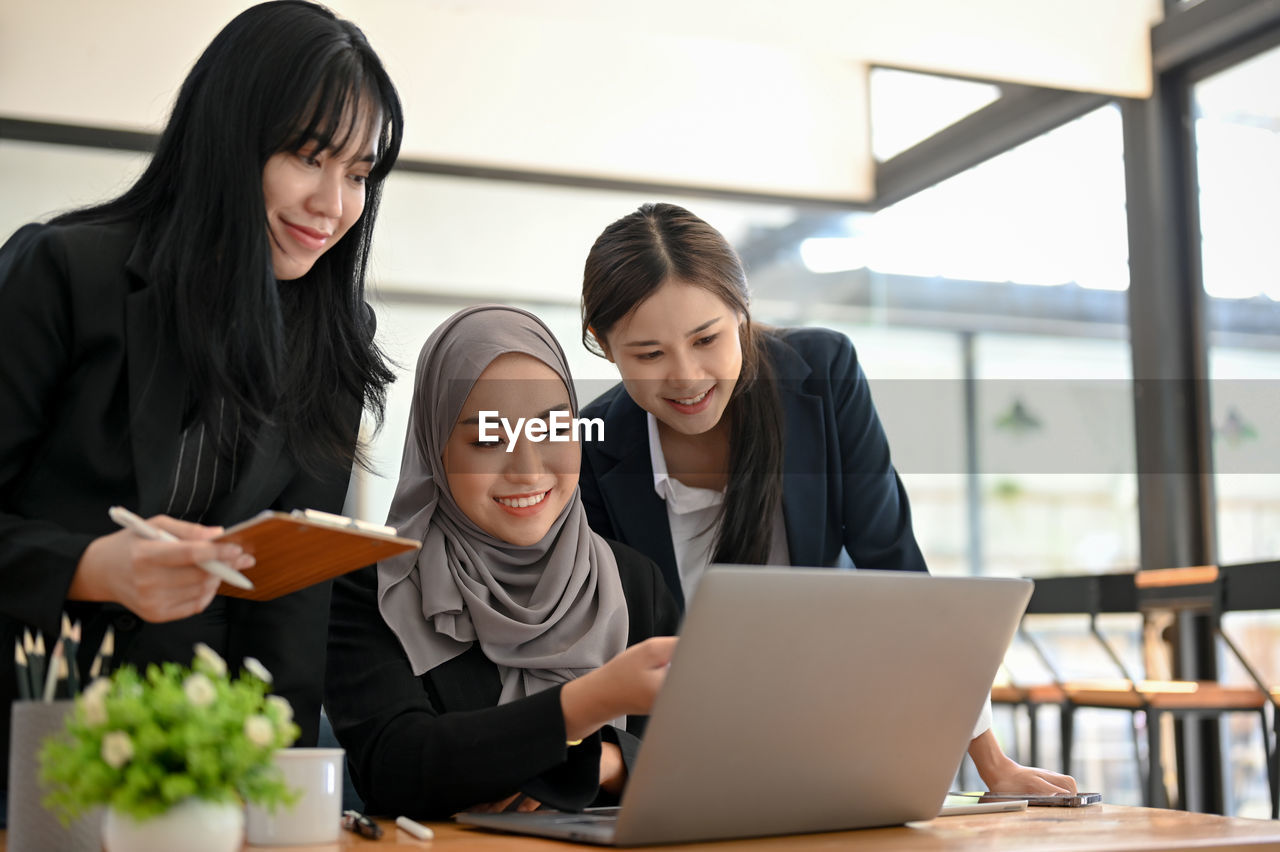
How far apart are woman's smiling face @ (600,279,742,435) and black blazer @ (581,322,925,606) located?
96mm

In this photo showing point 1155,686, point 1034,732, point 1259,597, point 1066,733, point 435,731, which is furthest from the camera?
point 1034,732

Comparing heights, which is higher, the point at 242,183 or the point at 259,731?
the point at 242,183

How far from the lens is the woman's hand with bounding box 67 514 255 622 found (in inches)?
35.8

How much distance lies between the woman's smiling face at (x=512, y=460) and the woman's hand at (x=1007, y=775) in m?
0.57

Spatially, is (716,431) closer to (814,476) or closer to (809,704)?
(814,476)

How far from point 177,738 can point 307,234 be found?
690 mm

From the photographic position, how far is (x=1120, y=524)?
15.0 ft

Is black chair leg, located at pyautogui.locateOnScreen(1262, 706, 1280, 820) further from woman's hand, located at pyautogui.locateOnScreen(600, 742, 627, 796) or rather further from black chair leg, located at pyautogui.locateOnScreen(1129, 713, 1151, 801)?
woman's hand, located at pyautogui.locateOnScreen(600, 742, 627, 796)

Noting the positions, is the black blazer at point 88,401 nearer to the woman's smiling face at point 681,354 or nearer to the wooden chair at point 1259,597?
the woman's smiling face at point 681,354

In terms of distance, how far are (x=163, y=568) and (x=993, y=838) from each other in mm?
644

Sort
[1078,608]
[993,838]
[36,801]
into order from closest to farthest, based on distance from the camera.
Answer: [36,801] < [993,838] < [1078,608]

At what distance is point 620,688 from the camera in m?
1.02

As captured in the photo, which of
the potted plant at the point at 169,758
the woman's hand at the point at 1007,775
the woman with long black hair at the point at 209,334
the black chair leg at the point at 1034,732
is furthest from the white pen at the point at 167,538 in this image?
the black chair leg at the point at 1034,732

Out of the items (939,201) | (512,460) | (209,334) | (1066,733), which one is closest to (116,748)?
(209,334)
